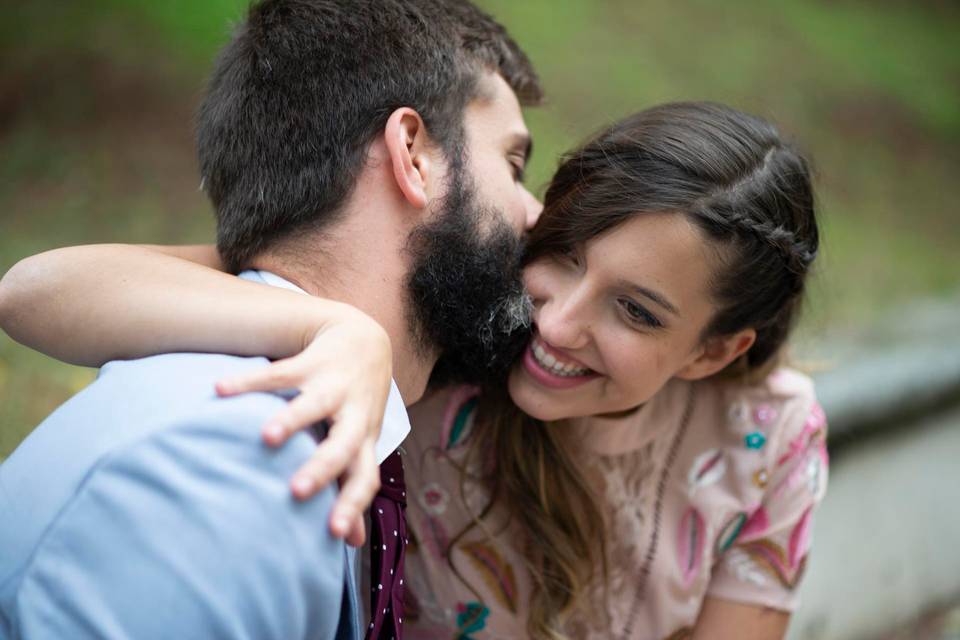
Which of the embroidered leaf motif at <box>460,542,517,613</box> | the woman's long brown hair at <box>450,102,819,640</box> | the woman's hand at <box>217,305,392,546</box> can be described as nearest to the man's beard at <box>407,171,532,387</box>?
the woman's long brown hair at <box>450,102,819,640</box>

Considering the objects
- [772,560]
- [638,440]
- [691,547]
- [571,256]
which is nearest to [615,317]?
[571,256]

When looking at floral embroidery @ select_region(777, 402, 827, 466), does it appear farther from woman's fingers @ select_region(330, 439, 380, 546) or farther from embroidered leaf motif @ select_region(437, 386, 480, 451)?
woman's fingers @ select_region(330, 439, 380, 546)

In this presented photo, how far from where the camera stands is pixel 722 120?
216cm

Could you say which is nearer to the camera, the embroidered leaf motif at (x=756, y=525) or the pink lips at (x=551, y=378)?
the pink lips at (x=551, y=378)

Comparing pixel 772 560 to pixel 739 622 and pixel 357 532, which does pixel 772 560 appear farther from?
pixel 357 532

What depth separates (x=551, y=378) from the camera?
2.19 metres

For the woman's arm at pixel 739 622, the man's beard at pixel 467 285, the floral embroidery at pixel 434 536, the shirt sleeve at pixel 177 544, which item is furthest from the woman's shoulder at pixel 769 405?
the shirt sleeve at pixel 177 544

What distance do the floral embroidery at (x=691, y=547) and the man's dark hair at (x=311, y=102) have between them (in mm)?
1101

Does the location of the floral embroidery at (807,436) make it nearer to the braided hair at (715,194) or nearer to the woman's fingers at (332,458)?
the braided hair at (715,194)

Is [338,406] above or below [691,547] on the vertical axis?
above

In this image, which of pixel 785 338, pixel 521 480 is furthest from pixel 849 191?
pixel 521 480

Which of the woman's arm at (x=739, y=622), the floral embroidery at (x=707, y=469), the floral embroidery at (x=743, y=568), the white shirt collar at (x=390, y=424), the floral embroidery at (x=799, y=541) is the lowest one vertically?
the woman's arm at (x=739, y=622)

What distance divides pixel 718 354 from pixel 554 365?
0.42m

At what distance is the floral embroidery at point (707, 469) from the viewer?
2.49 meters
